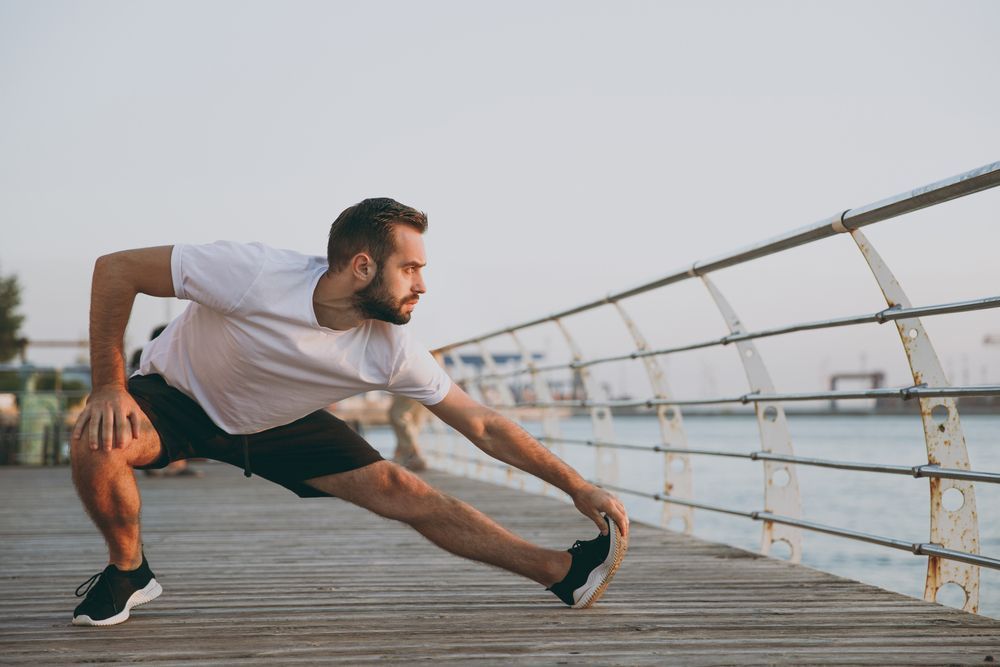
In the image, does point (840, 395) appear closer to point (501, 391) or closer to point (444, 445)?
point (501, 391)

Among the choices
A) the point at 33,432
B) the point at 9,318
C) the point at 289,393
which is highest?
the point at 9,318

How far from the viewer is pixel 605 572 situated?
2.50m

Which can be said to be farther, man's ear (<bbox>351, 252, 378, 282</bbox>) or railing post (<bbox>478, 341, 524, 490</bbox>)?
railing post (<bbox>478, 341, 524, 490</bbox>)

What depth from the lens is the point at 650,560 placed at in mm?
3410

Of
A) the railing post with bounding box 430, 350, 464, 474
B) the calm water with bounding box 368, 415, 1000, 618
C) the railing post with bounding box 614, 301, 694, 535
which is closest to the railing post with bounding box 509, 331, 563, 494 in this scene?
the calm water with bounding box 368, 415, 1000, 618

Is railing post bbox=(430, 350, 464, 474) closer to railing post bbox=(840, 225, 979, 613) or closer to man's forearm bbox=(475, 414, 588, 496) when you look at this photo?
man's forearm bbox=(475, 414, 588, 496)

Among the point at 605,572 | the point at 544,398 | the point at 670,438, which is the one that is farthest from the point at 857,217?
the point at 544,398

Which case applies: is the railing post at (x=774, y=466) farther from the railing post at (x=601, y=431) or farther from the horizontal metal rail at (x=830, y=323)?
the railing post at (x=601, y=431)

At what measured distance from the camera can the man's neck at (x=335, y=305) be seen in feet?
8.07

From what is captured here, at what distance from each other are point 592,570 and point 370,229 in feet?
3.20

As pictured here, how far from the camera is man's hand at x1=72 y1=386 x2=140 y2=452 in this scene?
2.32 meters

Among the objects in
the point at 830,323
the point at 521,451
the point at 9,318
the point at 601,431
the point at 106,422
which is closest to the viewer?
the point at 106,422

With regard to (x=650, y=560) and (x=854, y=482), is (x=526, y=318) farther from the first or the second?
(x=854, y=482)

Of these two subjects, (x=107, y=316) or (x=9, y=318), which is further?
(x=9, y=318)
